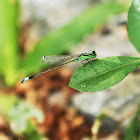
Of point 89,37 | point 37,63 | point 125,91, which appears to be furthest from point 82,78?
point 89,37

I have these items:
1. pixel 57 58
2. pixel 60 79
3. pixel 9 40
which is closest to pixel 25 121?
pixel 57 58

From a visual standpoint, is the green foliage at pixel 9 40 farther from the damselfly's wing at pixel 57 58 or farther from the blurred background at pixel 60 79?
the damselfly's wing at pixel 57 58

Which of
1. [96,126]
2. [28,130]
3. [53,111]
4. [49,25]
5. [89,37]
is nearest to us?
[96,126]

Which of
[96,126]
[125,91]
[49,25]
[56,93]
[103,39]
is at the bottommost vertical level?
[96,126]

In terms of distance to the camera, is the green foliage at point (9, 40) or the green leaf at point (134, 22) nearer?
the green leaf at point (134, 22)

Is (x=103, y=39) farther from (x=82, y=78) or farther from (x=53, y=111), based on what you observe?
(x=82, y=78)

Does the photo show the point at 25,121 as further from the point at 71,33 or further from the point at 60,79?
the point at 71,33

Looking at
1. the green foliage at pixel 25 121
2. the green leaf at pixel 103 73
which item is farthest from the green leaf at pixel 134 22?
the green foliage at pixel 25 121
